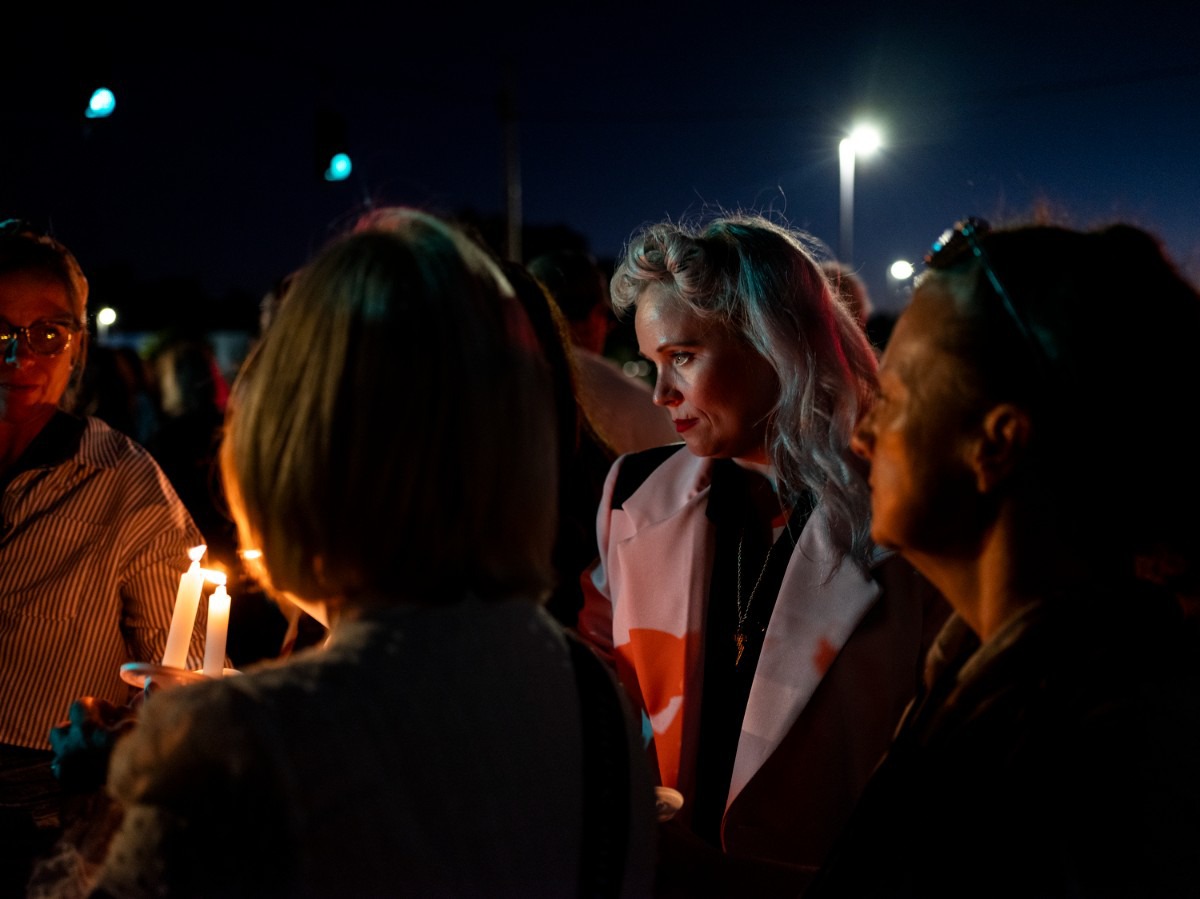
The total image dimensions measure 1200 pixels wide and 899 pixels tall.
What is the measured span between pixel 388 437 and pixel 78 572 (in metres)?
2.08

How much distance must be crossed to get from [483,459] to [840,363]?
1.78 m

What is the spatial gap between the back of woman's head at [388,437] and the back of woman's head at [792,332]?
60.2 inches

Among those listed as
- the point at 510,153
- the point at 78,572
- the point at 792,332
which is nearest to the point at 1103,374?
the point at 792,332

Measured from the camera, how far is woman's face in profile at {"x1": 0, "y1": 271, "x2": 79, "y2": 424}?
281cm

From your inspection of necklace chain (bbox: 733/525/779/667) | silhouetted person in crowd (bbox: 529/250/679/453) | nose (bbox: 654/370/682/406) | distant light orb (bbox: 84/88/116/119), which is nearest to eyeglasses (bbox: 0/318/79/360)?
nose (bbox: 654/370/682/406)

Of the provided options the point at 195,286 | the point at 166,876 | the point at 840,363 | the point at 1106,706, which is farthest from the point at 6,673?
the point at 195,286

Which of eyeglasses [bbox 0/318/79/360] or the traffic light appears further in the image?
the traffic light

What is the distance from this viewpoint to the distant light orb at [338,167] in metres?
10.7

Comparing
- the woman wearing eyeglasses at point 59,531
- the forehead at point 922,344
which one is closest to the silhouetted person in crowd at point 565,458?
the woman wearing eyeglasses at point 59,531

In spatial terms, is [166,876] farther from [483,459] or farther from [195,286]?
[195,286]

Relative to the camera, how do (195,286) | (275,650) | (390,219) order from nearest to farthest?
1. (390,219)
2. (275,650)
3. (195,286)

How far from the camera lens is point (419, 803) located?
1.08 meters

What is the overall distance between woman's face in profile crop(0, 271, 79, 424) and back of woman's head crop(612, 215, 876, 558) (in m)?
1.70

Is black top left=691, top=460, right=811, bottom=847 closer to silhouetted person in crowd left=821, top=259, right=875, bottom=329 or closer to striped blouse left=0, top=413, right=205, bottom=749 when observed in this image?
silhouetted person in crowd left=821, top=259, right=875, bottom=329
